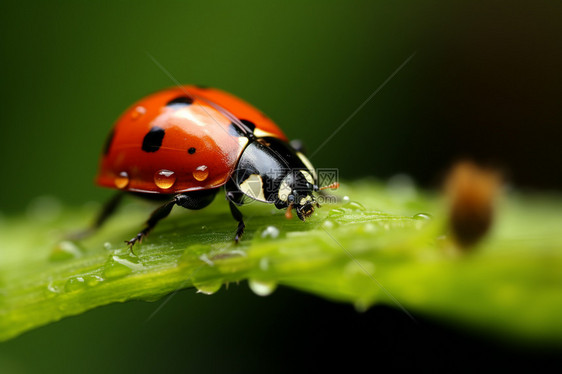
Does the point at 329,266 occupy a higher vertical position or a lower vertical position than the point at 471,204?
lower

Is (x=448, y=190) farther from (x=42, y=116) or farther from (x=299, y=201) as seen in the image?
Answer: (x=42, y=116)

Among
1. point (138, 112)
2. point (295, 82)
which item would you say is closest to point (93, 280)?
point (138, 112)

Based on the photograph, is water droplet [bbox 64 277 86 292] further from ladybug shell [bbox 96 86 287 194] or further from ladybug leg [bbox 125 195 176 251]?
ladybug shell [bbox 96 86 287 194]

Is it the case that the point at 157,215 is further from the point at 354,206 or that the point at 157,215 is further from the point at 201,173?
the point at 354,206

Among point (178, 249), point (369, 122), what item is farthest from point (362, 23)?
point (178, 249)

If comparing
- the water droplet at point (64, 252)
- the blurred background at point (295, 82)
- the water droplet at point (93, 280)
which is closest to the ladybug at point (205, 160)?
the water droplet at point (64, 252)

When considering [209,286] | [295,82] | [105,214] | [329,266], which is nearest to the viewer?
[329,266]

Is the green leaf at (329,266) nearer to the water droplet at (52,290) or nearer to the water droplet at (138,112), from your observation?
the water droplet at (52,290)
